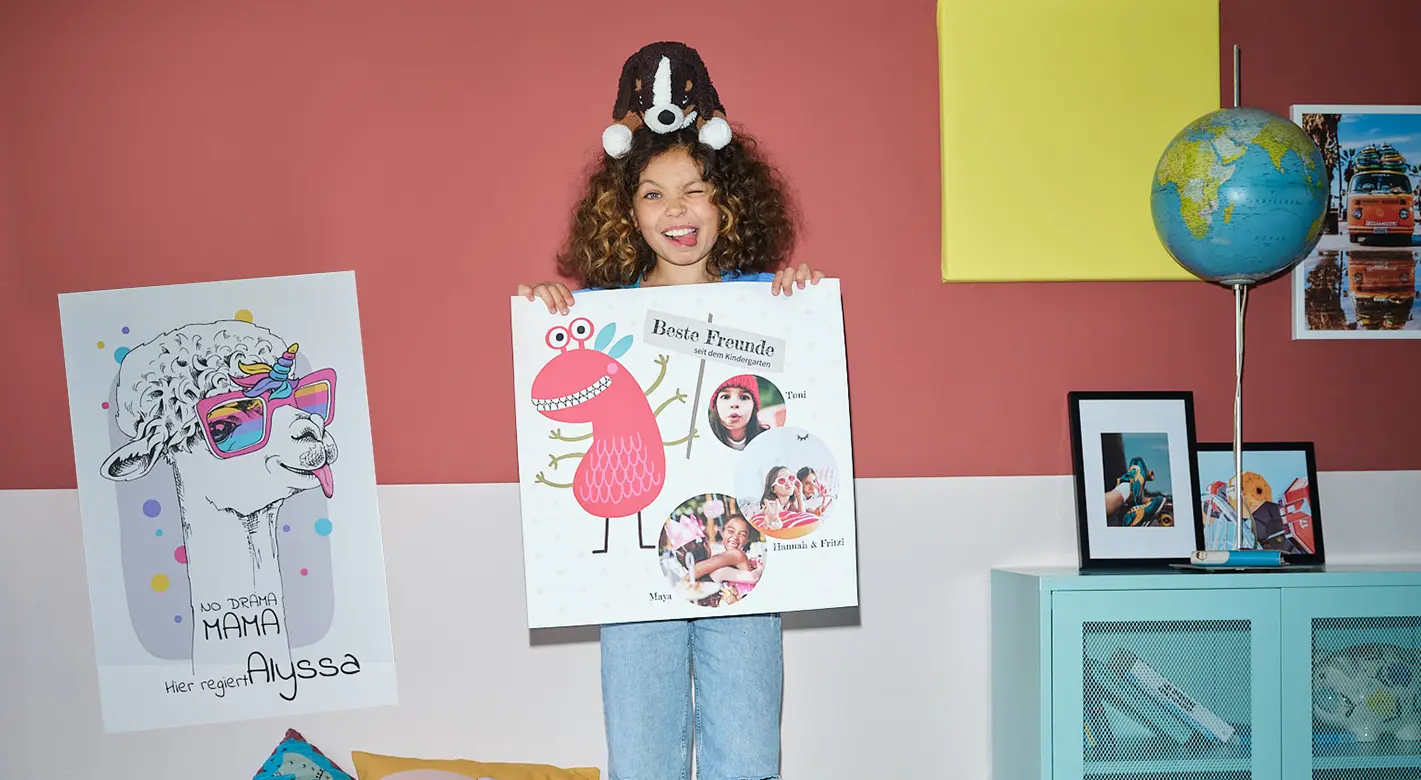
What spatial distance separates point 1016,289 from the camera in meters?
2.14

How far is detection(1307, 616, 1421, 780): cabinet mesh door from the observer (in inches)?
73.4

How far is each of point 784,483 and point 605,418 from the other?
32 centimetres

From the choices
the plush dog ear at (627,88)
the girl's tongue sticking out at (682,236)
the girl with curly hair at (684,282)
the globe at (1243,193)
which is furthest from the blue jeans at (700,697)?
the globe at (1243,193)

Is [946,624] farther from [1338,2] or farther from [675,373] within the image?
[1338,2]

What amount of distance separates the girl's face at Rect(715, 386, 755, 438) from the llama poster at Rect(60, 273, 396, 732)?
2.66 feet

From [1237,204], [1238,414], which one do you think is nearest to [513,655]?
[1238,414]

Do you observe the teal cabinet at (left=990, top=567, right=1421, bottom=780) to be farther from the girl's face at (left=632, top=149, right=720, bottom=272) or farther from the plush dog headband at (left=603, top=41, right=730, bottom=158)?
the plush dog headband at (left=603, top=41, right=730, bottom=158)

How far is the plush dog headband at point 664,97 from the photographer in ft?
5.68

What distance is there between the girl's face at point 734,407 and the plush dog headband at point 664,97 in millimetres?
413

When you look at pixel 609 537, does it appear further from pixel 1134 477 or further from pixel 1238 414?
pixel 1238 414

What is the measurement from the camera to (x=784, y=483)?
1693mm

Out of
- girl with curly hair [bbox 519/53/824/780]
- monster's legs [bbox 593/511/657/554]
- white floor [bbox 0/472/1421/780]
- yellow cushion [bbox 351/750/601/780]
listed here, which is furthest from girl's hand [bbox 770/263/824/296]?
yellow cushion [bbox 351/750/601/780]

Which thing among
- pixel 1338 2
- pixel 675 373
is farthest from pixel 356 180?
pixel 1338 2

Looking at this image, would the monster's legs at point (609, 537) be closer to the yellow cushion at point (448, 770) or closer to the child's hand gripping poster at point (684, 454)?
the child's hand gripping poster at point (684, 454)
